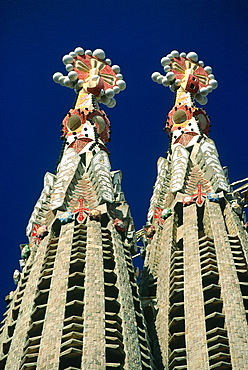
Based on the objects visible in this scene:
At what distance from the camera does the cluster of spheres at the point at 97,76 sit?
61.9 meters

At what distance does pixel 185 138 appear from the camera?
5884cm

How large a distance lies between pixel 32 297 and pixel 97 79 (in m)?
21.2

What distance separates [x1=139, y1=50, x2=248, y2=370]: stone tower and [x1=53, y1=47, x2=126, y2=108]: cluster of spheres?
350cm

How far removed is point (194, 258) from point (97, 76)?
1812 cm

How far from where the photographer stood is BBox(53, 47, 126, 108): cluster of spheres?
2437 inches

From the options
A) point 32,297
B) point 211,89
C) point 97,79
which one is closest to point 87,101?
point 97,79

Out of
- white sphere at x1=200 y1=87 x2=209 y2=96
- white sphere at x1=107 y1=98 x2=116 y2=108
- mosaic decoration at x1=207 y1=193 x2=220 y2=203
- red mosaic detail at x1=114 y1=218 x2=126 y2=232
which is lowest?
red mosaic detail at x1=114 y1=218 x2=126 y2=232

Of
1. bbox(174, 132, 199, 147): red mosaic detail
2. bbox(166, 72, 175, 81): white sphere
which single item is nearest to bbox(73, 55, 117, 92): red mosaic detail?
bbox(166, 72, 175, 81): white sphere

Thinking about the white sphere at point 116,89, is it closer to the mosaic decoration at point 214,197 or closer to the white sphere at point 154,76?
the white sphere at point 154,76

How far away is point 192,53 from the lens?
65938 millimetres

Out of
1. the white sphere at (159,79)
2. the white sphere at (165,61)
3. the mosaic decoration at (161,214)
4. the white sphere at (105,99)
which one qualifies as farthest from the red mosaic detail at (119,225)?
the white sphere at (165,61)

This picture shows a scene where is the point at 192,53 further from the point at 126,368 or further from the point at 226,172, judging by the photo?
the point at 126,368

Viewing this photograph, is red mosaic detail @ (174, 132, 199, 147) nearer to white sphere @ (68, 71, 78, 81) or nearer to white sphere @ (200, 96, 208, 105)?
white sphere @ (200, 96, 208, 105)

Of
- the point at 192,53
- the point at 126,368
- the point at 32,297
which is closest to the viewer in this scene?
the point at 126,368
